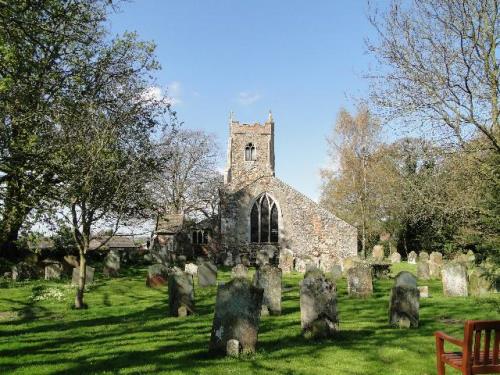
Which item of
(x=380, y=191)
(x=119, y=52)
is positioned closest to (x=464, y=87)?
(x=119, y=52)

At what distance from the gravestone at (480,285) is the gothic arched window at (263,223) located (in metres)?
18.2

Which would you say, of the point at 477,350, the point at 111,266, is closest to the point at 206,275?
the point at 111,266

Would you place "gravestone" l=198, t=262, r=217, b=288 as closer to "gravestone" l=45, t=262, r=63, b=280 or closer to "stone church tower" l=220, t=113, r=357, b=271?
"gravestone" l=45, t=262, r=63, b=280

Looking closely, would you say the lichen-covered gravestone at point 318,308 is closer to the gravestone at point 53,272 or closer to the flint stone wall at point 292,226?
the gravestone at point 53,272

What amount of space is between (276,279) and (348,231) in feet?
67.0

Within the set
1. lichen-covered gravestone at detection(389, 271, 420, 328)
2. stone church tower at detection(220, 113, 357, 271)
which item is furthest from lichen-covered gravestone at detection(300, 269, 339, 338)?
stone church tower at detection(220, 113, 357, 271)

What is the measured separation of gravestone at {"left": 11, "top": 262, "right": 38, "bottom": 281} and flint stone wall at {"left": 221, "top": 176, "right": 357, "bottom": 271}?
13918 mm

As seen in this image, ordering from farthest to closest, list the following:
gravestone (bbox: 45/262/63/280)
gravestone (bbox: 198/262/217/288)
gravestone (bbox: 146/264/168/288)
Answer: gravestone (bbox: 45/262/63/280) → gravestone (bbox: 146/264/168/288) → gravestone (bbox: 198/262/217/288)

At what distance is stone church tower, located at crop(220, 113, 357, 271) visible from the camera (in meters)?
31.2

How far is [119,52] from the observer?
790 inches

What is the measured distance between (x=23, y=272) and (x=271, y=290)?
39.0 feet

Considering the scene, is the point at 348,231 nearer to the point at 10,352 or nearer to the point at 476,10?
the point at 476,10

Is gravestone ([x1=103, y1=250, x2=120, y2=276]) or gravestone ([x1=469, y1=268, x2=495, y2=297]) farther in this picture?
gravestone ([x1=103, y1=250, x2=120, y2=276])

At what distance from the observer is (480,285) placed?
14414 mm
